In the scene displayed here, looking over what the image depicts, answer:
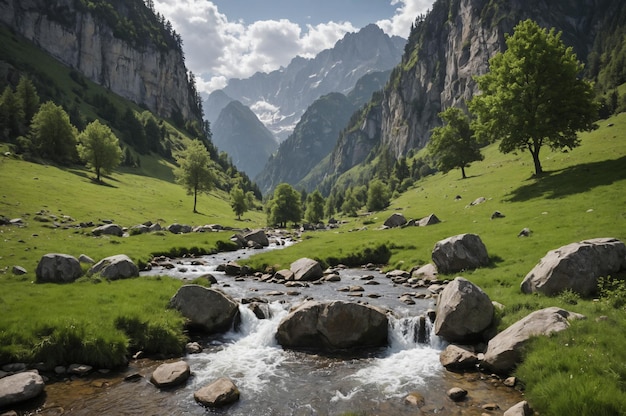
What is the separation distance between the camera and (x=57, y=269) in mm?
25438

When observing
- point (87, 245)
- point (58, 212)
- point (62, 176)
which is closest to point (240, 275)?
point (87, 245)

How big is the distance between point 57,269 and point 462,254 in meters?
30.5

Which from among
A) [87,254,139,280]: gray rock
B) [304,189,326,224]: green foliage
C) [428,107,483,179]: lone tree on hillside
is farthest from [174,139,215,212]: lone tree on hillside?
[87,254,139,280]: gray rock

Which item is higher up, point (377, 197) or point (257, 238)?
point (377, 197)

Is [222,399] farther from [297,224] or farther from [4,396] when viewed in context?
[297,224]

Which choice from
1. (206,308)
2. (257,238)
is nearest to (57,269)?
(206,308)

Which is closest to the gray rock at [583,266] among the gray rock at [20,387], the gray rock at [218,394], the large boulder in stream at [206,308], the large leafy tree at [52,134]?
the gray rock at [218,394]

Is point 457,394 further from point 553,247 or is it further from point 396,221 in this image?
point 396,221

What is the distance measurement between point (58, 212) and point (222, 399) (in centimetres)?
5793

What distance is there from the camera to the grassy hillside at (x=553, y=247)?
11.6 m

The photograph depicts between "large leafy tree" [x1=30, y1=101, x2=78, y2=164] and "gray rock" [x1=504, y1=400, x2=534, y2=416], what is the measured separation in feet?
399

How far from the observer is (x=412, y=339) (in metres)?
19.1

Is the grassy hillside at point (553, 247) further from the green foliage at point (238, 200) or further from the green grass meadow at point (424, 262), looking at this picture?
the green foliage at point (238, 200)

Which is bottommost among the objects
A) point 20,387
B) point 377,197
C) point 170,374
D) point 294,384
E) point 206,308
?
point 294,384
